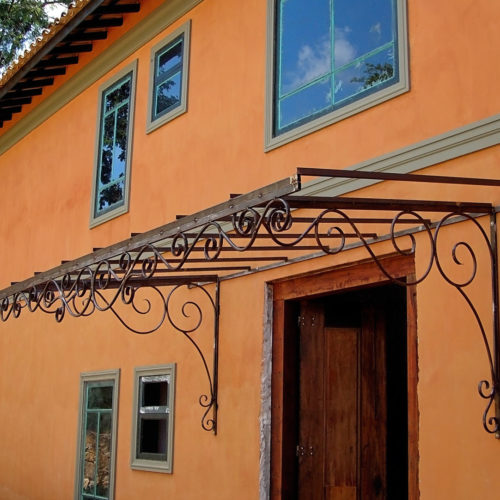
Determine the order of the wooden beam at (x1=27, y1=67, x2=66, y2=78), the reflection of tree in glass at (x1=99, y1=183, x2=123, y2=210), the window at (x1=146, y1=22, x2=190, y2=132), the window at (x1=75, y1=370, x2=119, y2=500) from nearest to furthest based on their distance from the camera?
the window at (x1=146, y1=22, x2=190, y2=132)
the window at (x1=75, y1=370, x2=119, y2=500)
the reflection of tree in glass at (x1=99, y1=183, x2=123, y2=210)
the wooden beam at (x1=27, y1=67, x2=66, y2=78)

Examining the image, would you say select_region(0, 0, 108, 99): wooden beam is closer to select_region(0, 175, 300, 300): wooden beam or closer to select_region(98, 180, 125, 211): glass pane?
select_region(98, 180, 125, 211): glass pane

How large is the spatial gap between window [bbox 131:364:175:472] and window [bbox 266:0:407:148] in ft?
9.41

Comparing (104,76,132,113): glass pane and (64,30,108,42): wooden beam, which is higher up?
(64,30,108,42): wooden beam

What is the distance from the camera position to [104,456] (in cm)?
1038

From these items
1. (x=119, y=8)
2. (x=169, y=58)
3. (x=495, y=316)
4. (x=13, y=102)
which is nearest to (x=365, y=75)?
(x=495, y=316)

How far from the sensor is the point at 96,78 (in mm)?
11930

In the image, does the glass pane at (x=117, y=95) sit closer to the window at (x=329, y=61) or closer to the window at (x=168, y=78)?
the window at (x=168, y=78)

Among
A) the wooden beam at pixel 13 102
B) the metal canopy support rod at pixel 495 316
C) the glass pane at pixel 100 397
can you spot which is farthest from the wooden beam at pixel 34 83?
the metal canopy support rod at pixel 495 316

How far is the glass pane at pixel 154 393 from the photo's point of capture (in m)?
9.34

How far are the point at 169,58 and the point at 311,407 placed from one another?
4507 millimetres

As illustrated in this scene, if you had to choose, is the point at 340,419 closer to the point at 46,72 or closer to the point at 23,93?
the point at 46,72

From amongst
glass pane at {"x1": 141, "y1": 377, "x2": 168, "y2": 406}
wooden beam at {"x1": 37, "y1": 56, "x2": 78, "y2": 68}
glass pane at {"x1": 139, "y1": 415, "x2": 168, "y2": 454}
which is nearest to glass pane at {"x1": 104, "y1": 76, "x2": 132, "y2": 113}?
wooden beam at {"x1": 37, "y1": 56, "x2": 78, "y2": 68}

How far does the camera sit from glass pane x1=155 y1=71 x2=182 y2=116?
9891 mm

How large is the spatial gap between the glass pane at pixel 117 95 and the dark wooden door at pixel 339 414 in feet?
14.7
